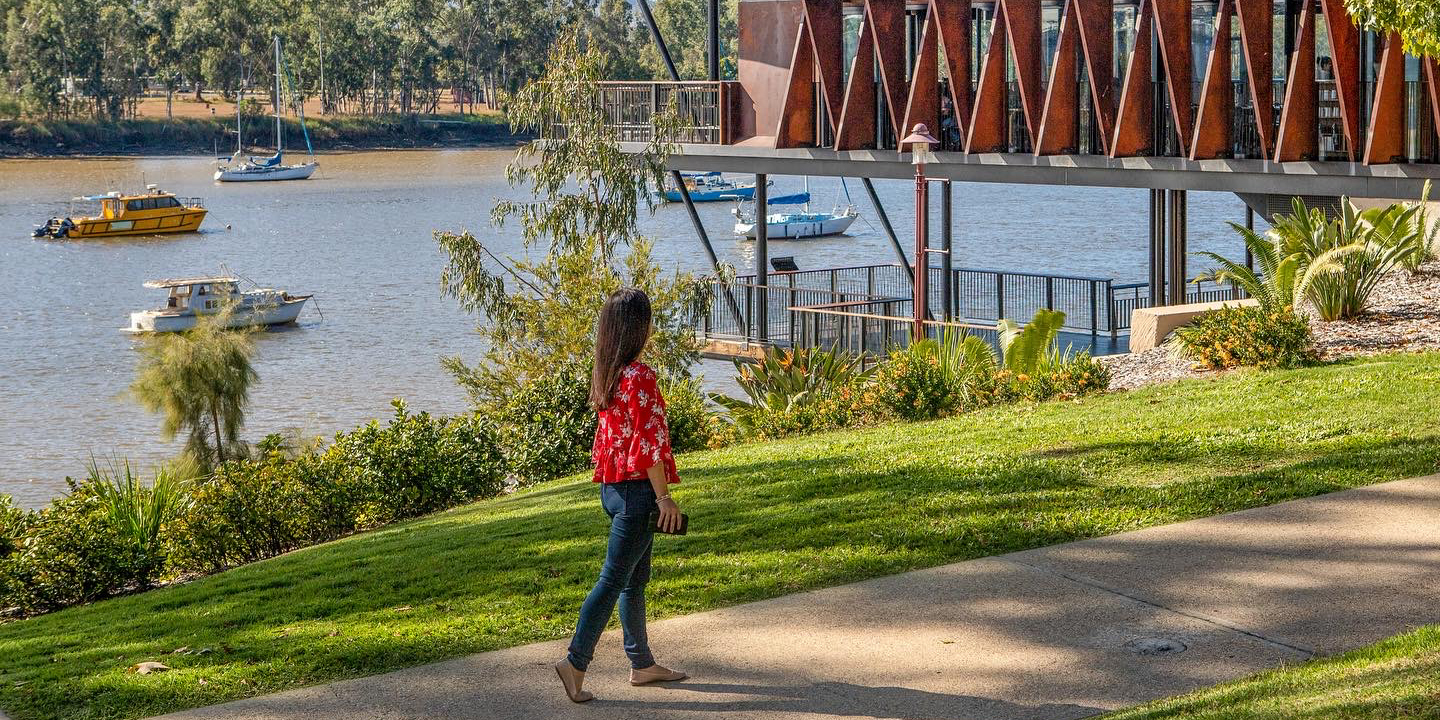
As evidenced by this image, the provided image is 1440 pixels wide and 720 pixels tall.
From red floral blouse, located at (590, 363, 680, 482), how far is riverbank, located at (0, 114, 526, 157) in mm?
112266

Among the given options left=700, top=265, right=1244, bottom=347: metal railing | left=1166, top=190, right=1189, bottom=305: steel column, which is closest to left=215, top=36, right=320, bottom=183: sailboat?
left=700, top=265, right=1244, bottom=347: metal railing

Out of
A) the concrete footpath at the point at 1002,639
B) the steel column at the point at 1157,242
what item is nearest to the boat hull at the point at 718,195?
the steel column at the point at 1157,242

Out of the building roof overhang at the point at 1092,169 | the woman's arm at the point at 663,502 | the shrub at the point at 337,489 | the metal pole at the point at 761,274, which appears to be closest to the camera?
the woman's arm at the point at 663,502

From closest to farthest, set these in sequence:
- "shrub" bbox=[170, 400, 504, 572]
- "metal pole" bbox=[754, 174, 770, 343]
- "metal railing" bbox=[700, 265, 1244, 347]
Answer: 1. "shrub" bbox=[170, 400, 504, 572]
2. "metal railing" bbox=[700, 265, 1244, 347]
3. "metal pole" bbox=[754, 174, 770, 343]

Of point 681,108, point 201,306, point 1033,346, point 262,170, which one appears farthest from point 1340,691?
point 262,170

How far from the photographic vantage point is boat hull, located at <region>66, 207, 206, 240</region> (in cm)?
8269

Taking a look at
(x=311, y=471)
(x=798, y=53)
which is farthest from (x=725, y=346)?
(x=311, y=471)

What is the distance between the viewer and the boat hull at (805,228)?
8656cm

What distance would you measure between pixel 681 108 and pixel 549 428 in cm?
1338

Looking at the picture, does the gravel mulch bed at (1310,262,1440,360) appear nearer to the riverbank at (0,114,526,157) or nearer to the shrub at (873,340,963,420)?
the shrub at (873,340,963,420)

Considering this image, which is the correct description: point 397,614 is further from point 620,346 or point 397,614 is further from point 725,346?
point 725,346

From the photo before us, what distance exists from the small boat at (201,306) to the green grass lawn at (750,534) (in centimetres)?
4176

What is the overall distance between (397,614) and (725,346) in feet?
60.3

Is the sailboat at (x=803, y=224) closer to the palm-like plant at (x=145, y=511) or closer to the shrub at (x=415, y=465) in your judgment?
the shrub at (x=415, y=465)
